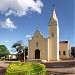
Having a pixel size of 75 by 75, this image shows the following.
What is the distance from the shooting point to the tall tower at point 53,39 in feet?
148

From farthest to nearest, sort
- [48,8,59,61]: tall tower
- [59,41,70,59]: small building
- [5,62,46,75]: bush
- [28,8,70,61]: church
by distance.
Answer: [59,41,70,59]: small building, [48,8,59,61]: tall tower, [28,8,70,61]: church, [5,62,46,75]: bush

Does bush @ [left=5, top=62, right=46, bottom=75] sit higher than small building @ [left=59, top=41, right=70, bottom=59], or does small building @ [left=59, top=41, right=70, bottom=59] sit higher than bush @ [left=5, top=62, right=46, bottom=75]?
small building @ [left=59, top=41, right=70, bottom=59]

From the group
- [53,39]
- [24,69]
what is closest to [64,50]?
[53,39]

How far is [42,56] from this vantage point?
44.7 meters

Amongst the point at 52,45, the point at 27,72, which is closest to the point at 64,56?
the point at 52,45

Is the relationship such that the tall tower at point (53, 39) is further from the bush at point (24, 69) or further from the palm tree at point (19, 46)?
the bush at point (24, 69)

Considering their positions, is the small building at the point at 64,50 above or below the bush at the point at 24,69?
above

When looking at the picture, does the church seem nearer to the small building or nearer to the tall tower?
the tall tower

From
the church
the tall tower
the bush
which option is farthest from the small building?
the bush

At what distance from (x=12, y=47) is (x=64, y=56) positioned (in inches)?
583

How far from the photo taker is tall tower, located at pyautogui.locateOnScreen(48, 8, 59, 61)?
148ft

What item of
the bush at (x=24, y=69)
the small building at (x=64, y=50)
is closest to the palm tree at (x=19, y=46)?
the small building at (x=64, y=50)

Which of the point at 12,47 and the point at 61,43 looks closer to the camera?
the point at 61,43

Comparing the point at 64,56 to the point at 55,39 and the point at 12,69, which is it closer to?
the point at 55,39
